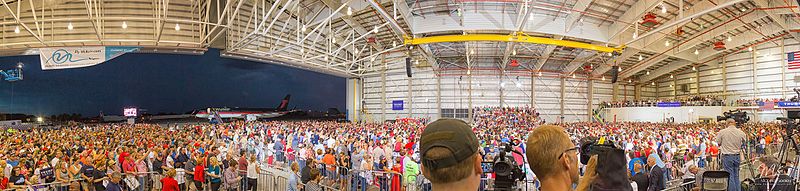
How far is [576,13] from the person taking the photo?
67.9 feet

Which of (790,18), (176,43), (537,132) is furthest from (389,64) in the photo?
(537,132)

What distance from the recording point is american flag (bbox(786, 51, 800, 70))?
2978cm

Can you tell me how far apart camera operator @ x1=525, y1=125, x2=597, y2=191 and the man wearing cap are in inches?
12.8

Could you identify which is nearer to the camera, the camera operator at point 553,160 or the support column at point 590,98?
the camera operator at point 553,160

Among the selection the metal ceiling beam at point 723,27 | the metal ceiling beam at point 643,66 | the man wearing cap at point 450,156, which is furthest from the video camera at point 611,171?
the metal ceiling beam at point 643,66

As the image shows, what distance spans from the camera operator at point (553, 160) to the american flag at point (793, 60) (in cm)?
4067

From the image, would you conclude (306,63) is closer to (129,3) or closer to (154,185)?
(129,3)

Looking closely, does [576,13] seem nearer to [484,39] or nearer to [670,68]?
[484,39]

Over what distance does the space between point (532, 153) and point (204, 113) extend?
153 ft

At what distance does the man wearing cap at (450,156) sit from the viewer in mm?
991

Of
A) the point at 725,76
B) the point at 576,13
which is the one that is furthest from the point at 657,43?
the point at 725,76

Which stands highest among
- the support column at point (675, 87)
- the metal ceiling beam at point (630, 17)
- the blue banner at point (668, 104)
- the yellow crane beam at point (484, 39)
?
the metal ceiling beam at point (630, 17)

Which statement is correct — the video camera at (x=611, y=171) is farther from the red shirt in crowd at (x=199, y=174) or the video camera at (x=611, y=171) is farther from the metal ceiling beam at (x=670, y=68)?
the metal ceiling beam at (x=670, y=68)

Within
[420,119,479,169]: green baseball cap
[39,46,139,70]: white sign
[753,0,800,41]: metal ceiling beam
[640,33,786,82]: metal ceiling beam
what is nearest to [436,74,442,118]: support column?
[753,0,800,41]: metal ceiling beam
